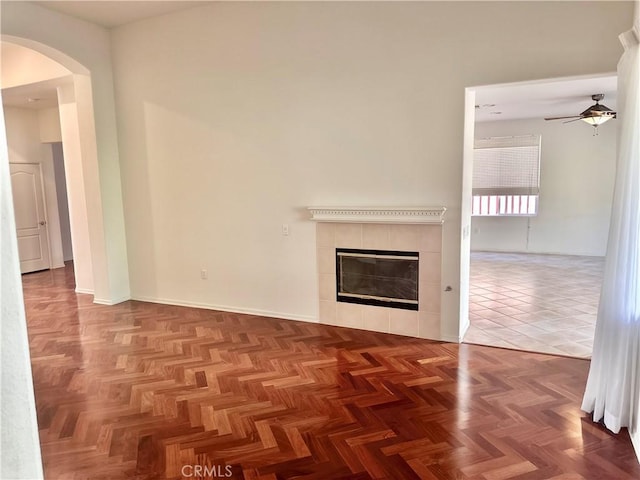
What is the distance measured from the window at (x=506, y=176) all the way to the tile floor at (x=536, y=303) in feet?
4.16

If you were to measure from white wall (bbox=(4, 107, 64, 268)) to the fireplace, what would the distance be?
5992mm

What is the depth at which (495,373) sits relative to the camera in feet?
10.1

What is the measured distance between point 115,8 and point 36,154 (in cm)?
403

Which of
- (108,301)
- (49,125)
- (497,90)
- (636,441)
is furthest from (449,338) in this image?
(49,125)

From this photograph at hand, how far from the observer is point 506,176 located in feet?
28.1

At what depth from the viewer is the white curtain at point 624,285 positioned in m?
2.19

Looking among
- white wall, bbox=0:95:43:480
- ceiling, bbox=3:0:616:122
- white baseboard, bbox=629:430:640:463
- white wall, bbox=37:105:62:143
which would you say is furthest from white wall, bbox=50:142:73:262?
white baseboard, bbox=629:430:640:463

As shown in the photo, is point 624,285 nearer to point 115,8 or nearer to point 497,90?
point 497,90

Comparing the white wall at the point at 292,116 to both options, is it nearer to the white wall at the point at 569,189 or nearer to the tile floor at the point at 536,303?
the tile floor at the point at 536,303

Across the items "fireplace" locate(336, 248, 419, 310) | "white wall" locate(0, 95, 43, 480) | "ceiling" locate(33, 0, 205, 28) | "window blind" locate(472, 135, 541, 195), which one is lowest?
"fireplace" locate(336, 248, 419, 310)

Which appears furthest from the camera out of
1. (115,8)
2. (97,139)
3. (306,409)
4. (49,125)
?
(49,125)

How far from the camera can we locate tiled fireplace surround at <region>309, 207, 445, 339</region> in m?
3.71

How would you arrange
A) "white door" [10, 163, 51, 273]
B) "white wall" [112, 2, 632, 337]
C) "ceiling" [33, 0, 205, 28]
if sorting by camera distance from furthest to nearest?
"white door" [10, 163, 51, 273] < "ceiling" [33, 0, 205, 28] < "white wall" [112, 2, 632, 337]

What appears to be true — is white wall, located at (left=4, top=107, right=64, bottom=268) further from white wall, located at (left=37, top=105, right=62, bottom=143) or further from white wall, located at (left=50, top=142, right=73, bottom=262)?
white wall, located at (left=50, top=142, right=73, bottom=262)
